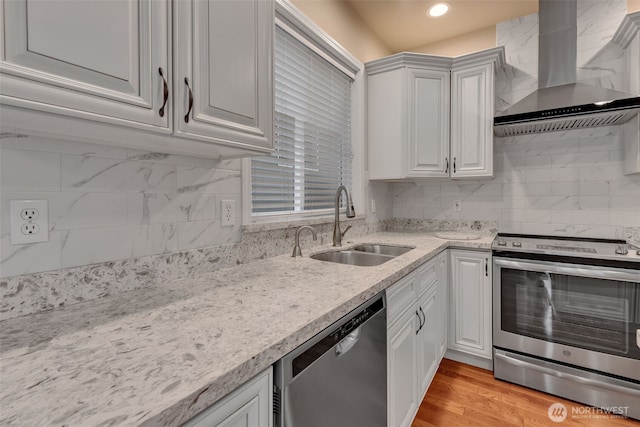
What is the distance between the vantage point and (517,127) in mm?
2230

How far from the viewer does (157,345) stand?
2.08 ft

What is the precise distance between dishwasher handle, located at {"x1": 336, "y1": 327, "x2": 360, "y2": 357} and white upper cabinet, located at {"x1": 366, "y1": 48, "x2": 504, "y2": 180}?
5.63 feet

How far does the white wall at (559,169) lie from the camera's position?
86.5 inches

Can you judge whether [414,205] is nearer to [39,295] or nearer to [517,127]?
[517,127]

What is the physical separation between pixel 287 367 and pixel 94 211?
760mm

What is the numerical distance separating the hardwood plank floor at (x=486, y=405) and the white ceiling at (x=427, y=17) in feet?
9.20

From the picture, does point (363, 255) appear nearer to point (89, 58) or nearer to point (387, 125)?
point (387, 125)

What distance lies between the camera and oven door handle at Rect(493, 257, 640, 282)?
1.68 meters

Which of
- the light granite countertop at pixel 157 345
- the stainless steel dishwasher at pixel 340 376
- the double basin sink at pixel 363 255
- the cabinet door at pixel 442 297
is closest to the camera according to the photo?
the light granite countertop at pixel 157 345

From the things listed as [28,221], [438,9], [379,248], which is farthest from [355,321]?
[438,9]

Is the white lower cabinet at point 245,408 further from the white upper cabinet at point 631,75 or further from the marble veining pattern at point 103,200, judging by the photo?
the white upper cabinet at point 631,75

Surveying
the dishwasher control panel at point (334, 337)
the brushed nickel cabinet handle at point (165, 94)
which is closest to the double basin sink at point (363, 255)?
the dishwasher control panel at point (334, 337)

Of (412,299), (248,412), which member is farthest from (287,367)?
(412,299)

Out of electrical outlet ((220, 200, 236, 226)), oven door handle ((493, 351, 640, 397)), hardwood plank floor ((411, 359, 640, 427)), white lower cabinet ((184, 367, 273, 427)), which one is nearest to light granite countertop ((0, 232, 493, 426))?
white lower cabinet ((184, 367, 273, 427))
